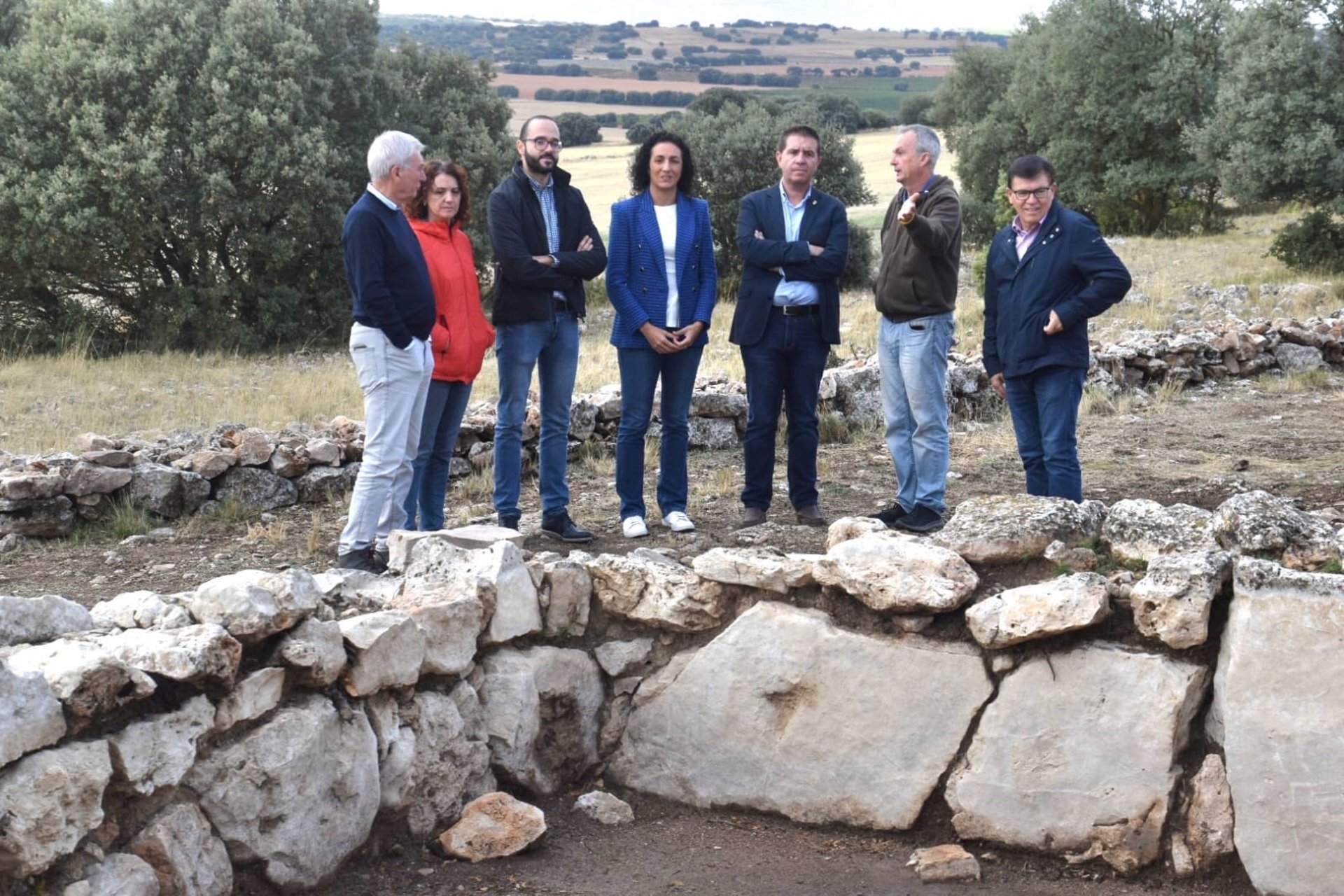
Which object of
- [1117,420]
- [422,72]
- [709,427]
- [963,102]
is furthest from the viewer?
[963,102]

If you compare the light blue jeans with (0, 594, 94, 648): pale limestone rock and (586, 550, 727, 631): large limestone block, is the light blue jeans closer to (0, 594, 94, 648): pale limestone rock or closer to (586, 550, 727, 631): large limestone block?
(586, 550, 727, 631): large limestone block

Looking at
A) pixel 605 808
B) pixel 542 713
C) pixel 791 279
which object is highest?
pixel 791 279

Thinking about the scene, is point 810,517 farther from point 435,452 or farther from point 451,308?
point 451,308

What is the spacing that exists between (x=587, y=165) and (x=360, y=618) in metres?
40.8

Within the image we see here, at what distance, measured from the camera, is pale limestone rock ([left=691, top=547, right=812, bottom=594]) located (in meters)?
4.29

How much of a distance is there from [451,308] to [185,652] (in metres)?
2.80

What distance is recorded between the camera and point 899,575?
161 inches

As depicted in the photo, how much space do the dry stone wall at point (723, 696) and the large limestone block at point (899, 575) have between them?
11 millimetres

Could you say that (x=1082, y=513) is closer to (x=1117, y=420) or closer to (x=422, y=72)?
(x=1117, y=420)

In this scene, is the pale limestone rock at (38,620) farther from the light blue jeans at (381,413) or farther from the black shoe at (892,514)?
the black shoe at (892,514)

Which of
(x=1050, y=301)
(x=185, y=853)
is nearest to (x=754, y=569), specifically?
(x=185, y=853)

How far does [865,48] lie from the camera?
104625 millimetres

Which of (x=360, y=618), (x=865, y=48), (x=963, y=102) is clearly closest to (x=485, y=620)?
(x=360, y=618)

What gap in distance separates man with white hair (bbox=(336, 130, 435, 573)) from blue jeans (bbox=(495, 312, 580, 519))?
2.23 feet
